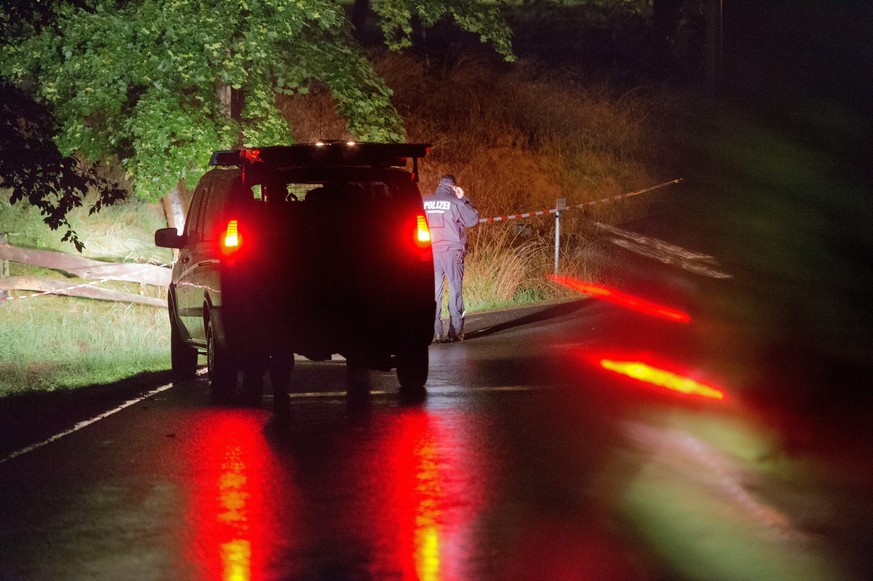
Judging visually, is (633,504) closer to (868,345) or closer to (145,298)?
(868,345)

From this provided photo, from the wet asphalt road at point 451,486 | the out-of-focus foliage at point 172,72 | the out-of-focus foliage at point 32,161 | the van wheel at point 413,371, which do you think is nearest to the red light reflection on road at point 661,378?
the wet asphalt road at point 451,486

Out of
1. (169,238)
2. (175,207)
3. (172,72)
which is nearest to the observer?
(169,238)

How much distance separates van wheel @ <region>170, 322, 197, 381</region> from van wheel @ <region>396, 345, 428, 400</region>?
2882 mm

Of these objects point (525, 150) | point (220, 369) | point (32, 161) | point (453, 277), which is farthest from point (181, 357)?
point (525, 150)

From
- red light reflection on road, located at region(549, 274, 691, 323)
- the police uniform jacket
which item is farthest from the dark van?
red light reflection on road, located at region(549, 274, 691, 323)

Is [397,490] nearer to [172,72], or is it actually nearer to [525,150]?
[172,72]

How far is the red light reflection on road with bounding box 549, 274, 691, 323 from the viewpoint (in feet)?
66.7

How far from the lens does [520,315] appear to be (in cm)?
2109

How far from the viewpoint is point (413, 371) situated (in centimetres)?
1257

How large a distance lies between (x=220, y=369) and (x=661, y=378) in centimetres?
434

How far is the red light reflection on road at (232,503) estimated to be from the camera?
6.60m

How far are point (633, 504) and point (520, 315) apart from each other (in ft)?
43.5

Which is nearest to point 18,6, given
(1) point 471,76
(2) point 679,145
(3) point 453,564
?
(3) point 453,564

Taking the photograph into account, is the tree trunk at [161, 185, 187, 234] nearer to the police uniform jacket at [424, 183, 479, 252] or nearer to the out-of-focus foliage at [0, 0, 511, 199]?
the out-of-focus foliage at [0, 0, 511, 199]
